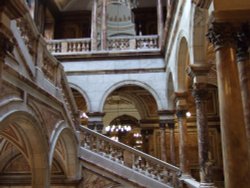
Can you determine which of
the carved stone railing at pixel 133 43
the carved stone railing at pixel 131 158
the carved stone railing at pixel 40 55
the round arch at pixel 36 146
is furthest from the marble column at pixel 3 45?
the carved stone railing at pixel 133 43

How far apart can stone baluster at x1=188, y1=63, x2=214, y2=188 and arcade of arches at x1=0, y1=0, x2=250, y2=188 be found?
2 cm

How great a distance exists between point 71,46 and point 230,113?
10861 mm

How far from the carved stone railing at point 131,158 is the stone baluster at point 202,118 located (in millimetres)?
2136

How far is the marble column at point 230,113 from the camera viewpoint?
4.12 metres

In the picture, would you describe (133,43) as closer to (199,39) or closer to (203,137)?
(199,39)

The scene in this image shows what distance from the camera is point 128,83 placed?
526 inches

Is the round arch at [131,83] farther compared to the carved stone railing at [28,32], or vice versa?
the round arch at [131,83]

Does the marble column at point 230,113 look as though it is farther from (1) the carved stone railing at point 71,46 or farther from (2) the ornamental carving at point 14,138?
(1) the carved stone railing at point 71,46

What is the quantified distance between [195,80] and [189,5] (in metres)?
1.77

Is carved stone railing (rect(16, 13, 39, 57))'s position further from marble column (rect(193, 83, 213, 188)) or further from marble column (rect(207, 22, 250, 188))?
marble column (rect(193, 83, 213, 188))

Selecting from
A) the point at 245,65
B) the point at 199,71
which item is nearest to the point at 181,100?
the point at 199,71

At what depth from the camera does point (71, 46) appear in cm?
1423

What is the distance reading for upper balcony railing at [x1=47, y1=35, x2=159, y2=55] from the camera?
45.3ft

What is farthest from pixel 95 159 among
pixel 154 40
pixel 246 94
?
pixel 154 40
